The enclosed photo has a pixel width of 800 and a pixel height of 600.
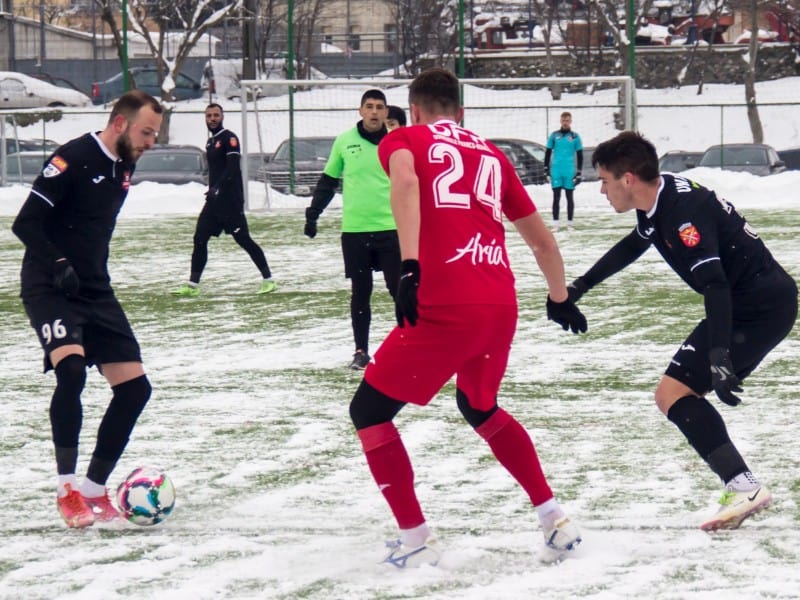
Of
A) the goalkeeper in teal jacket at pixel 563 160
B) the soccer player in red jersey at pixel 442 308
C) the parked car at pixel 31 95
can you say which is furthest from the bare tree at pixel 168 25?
the soccer player in red jersey at pixel 442 308

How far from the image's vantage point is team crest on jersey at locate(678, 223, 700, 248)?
5.13 metres

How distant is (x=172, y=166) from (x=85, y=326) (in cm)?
2234

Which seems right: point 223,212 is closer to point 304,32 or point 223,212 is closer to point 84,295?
point 84,295

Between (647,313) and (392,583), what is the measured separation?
715cm

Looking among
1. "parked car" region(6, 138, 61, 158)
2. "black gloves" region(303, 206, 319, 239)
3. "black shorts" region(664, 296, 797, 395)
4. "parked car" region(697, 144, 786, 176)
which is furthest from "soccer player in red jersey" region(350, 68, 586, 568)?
"parked car" region(6, 138, 61, 158)

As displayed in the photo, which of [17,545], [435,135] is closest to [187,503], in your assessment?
[17,545]

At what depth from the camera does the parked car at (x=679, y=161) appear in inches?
1126

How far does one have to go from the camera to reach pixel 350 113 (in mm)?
31047

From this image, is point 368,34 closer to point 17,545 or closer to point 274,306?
point 274,306

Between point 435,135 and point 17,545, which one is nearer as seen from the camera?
point 435,135

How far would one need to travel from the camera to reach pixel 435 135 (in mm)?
4898

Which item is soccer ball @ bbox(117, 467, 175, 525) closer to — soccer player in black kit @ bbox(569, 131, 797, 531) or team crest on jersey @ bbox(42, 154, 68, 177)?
team crest on jersey @ bbox(42, 154, 68, 177)

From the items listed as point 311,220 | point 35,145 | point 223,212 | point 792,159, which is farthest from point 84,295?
point 792,159

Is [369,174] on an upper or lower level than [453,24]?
lower
